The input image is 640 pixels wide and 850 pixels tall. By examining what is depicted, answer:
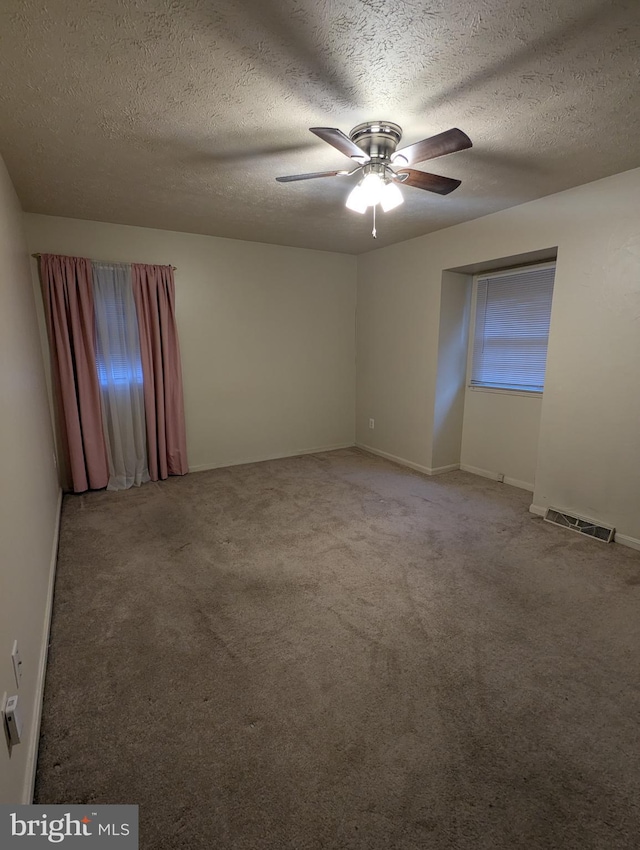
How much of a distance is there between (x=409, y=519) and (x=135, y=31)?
316 cm

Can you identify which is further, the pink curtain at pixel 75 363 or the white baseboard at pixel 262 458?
the white baseboard at pixel 262 458

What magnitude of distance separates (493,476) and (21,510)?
13.1 feet

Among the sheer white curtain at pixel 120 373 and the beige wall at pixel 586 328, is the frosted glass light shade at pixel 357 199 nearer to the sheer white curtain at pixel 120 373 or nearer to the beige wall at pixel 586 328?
the beige wall at pixel 586 328

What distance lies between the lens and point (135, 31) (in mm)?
1386

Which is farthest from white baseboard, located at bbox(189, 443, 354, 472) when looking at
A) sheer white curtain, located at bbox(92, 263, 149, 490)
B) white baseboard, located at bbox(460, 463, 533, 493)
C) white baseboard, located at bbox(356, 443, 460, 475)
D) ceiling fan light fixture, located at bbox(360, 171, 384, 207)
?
ceiling fan light fixture, located at bbox(360, 171, 384, 207)

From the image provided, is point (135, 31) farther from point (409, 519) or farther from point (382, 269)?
point (382, 269)

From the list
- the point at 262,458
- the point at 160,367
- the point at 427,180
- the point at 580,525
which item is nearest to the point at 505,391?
the point at 580,525

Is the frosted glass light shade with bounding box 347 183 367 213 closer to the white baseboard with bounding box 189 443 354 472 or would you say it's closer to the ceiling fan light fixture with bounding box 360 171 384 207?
the ceiling fan light fixture with bounding box 360 171 384 207

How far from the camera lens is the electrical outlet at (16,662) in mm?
1331

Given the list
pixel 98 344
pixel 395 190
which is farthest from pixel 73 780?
pixel 98 344

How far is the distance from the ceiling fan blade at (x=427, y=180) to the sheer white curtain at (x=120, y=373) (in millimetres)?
2766

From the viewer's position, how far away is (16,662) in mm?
1356

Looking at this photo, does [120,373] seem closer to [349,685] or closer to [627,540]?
[349,685]

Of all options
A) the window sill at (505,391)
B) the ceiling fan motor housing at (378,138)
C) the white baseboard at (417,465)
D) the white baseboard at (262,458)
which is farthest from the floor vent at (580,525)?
the ceiling fan motor housing at (378,138)
